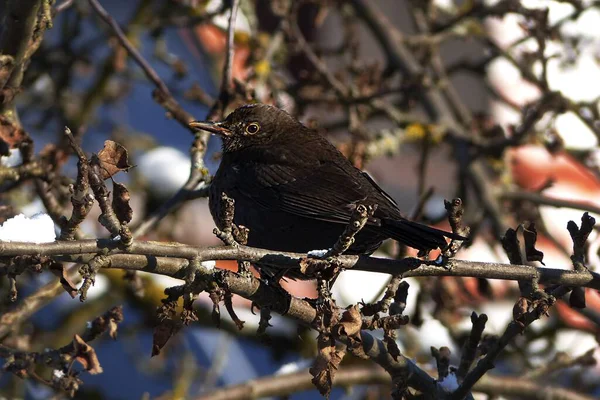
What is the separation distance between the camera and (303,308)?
288 cm

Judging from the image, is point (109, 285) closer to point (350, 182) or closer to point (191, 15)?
point (191, 15)

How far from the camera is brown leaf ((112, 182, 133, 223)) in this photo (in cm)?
230

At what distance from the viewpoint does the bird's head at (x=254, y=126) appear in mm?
4090

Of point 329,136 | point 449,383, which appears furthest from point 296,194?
point 329,136

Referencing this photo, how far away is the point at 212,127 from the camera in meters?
3.87

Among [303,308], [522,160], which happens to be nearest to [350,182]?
[303,308]

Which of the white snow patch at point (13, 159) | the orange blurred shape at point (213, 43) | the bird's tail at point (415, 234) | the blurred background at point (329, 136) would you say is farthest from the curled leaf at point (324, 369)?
the orange blurred shape at point (213, 43)

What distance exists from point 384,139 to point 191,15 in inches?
53.2

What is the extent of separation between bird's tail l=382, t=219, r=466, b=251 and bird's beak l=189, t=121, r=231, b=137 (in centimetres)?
93

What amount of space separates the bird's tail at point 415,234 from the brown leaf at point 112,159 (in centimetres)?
→ 100

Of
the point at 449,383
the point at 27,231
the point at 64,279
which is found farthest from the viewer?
the point at 449,383

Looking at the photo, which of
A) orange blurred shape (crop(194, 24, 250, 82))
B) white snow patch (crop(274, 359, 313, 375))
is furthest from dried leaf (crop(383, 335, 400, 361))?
orange blurred shape (crop(194, 24, 250, 82))

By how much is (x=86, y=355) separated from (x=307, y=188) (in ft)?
4.41

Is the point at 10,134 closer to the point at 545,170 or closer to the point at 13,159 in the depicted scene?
the point at 13,159
